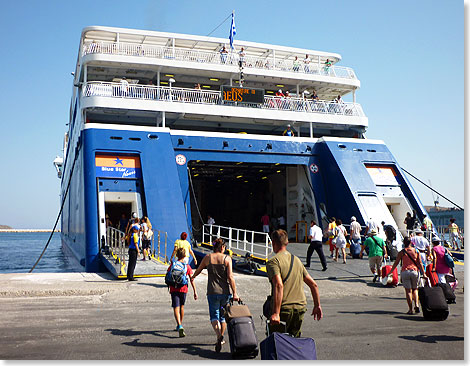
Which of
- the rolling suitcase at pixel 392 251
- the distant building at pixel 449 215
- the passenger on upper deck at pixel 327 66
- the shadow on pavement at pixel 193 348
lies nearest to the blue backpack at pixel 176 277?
the shadow on pavement at pixel 193 348

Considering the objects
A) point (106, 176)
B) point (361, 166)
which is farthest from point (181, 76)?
point (361, 166)

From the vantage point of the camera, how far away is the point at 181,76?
21.1 m

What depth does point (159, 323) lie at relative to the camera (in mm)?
8000

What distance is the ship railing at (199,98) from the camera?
18016mm

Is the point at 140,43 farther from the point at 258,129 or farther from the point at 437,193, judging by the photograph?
the point at 437,193

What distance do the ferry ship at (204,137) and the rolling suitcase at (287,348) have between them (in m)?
9.47

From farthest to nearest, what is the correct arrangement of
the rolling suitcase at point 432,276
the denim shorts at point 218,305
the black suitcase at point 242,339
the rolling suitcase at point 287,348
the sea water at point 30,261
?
the sea water at point 30,261
the rolling suitcase at point 432,276
the denim shorts at point 218,305
the black suitcase at point 242,339
the rolling suitcase at point 287,348

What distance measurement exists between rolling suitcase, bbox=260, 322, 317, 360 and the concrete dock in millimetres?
1212

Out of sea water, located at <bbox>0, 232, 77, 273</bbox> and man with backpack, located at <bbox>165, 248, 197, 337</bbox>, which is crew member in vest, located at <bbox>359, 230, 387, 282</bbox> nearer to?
man with backpack, located at <bbox>165, 248, 197, 337</bbox>

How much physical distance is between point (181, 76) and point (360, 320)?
15388 mm

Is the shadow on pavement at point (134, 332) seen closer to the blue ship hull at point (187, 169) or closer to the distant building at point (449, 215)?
the blue ship hull at point (187, 169)

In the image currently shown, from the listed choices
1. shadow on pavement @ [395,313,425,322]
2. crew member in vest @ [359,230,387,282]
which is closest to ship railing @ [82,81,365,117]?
crew member in vest @ [359,230,387,282]

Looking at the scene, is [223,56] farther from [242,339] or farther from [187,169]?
[242,339]

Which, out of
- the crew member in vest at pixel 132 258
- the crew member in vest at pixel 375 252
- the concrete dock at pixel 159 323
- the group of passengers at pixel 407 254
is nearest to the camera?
the concrete dock at pixel 159 323
